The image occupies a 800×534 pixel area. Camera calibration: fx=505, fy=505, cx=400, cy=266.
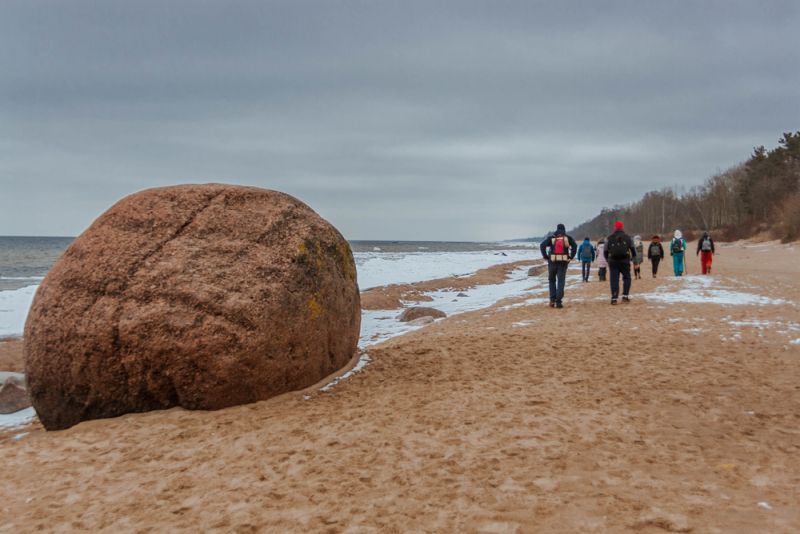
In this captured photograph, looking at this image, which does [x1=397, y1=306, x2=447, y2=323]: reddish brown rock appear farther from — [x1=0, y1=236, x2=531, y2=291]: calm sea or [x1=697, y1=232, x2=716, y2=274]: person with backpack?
[x1=0, y1=236, x2=531, y2=291]: calm sea

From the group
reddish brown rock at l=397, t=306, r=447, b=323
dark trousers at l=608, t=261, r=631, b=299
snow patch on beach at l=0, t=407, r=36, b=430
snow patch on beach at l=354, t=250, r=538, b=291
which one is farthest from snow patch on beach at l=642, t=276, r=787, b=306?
snow patch on beach at l=0, t=407, r=36, b=430

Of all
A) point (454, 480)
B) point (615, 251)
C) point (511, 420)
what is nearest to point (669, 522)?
point (454, 480)

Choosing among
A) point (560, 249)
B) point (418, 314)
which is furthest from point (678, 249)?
point (418, 314)

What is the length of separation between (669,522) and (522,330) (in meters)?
6.79

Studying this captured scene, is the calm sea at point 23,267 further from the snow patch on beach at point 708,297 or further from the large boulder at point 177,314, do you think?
the snow patch on beach at point 708,297

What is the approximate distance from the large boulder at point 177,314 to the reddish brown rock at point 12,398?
1631 millimetres

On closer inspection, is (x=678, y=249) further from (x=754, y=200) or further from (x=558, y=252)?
(x=754, y=200)

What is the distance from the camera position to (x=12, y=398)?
698 centimetres

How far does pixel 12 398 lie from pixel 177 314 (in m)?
3.51

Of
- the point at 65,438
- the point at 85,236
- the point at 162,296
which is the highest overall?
the point at 85,236

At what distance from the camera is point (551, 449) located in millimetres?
4121

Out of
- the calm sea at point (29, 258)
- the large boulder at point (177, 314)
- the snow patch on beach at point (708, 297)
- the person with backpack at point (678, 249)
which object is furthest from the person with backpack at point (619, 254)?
the calm sea at point (29, 258)

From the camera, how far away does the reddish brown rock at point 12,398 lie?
6.86 m

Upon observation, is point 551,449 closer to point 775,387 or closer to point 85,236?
point 775,387
